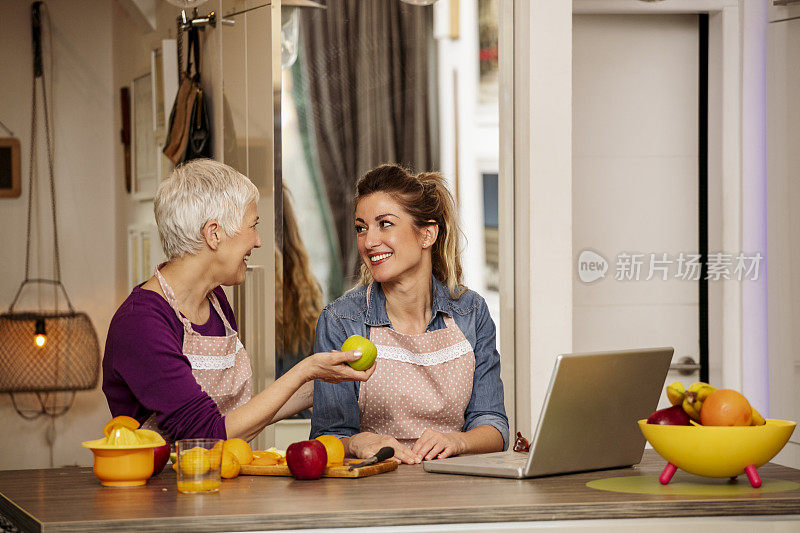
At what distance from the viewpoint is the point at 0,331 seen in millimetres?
3615

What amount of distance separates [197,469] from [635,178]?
9.28 ft

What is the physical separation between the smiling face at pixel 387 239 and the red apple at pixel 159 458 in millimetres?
861

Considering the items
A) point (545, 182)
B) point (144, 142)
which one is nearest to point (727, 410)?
point (545, 182)

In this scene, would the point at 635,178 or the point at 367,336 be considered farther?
the point at 635,178

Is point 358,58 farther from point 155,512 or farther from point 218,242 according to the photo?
point 155,512

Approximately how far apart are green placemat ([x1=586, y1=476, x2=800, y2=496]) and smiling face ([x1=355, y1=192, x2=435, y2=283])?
956 mm

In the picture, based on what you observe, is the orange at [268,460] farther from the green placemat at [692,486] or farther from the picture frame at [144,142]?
the picture frame at [144,142]

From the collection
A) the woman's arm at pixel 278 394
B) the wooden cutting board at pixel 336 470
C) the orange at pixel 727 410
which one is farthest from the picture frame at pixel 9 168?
the orange at pixel 727 410

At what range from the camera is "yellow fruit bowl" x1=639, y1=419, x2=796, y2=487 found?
1656 millimetres

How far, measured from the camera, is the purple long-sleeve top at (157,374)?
205 cm

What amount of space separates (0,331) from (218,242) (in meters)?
1.71

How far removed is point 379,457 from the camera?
191 cm

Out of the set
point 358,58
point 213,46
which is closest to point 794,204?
point 358,58

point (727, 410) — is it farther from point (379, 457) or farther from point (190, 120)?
point (190, 120)
